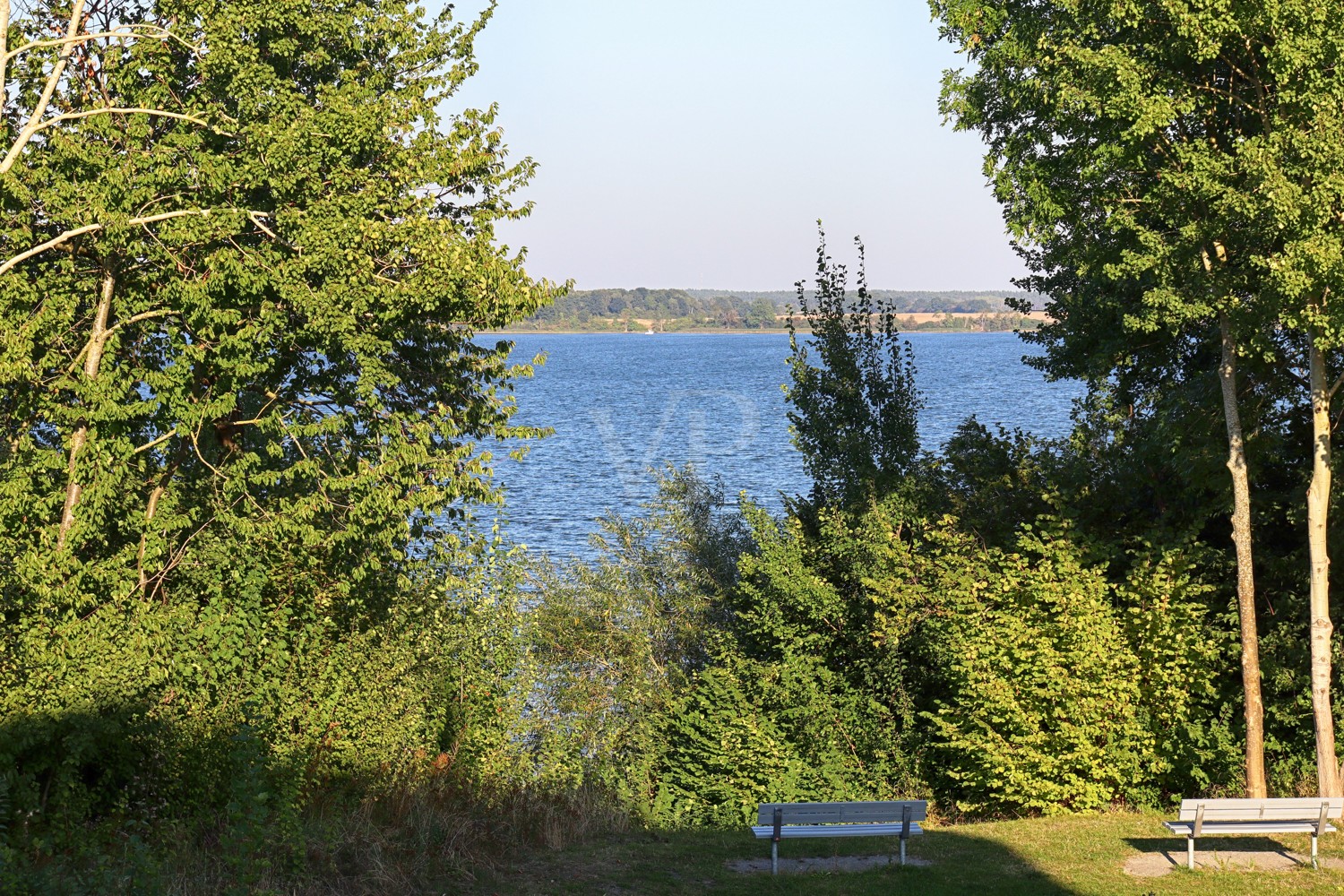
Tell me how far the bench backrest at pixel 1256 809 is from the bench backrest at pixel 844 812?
2.42 meters

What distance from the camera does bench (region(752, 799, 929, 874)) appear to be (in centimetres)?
1158

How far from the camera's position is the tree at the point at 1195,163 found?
11.9 metres

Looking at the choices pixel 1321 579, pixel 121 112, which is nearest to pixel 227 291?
pixel 121 112

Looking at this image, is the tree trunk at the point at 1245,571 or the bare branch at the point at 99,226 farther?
the tree trunk at the point at 1245,571

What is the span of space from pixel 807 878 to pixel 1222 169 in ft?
27.7

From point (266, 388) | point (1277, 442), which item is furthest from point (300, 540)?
point (1277, 442)

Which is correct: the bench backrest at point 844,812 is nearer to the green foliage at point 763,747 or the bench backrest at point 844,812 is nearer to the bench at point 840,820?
the bench at point 840,820

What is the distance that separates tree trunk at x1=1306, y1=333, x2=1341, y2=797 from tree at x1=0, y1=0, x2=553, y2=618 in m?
9.30

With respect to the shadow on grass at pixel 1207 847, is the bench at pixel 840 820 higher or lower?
higher

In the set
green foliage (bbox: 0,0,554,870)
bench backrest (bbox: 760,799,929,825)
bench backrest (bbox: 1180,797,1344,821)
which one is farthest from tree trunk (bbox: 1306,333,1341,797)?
green foliage (bbox: 0,0,554,870)

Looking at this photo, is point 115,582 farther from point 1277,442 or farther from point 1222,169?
point 1277,442

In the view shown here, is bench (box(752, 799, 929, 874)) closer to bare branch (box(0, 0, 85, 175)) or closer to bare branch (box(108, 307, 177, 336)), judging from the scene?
bare branch (box(108, 307, 177, 336))

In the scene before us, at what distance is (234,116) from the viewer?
13.6 meters

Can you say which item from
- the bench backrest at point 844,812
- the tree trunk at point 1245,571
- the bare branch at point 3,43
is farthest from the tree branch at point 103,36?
the tree trunk at point 1245,571
